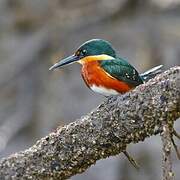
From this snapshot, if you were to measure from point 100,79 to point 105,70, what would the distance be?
7 centimetres

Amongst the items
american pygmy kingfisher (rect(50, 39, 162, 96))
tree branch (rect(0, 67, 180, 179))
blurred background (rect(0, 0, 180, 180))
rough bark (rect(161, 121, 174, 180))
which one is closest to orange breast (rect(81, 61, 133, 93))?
american pygmy kingfisher (rect(50, 39, 162, 96))

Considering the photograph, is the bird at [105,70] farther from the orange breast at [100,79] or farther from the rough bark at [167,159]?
the rough bark at [167,159]

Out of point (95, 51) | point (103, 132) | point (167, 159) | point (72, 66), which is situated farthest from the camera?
point (72, 66)

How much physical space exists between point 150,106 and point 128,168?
4318 millimetres

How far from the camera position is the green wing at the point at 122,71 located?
342 cm

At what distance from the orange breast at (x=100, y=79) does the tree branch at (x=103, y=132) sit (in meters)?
0.39

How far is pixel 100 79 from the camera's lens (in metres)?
3.45

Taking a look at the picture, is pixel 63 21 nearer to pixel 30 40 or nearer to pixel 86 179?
pixel 30 40

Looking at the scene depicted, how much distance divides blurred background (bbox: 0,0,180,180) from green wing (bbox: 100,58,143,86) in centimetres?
381

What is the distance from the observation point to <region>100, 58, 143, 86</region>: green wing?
11.2 feet

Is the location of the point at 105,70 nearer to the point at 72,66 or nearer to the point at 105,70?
the point at 105,70

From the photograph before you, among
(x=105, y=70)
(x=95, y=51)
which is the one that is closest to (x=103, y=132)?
(x=105, y=70)

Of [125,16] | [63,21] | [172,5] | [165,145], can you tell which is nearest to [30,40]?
[63,21]

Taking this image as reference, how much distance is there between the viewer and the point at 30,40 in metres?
8.38
